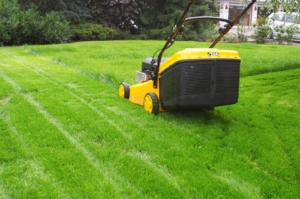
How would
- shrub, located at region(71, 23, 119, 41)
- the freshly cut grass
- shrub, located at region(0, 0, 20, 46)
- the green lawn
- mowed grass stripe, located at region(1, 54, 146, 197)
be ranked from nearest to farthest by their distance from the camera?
the green lawn → mowed grass stripe, located at region(1, 54, 146, 197) → the freshly cut grass → shrub, located at region(0, 0, 20, 46) → shrub, located at region(71, 23, 119, 41)

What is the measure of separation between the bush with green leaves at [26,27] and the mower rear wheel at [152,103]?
8525 millimetres

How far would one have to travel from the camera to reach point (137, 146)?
3.14m

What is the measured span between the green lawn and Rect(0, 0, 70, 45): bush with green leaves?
6.66 meters

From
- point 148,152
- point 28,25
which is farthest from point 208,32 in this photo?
point 148,152

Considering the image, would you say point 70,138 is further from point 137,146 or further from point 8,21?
point 8,21

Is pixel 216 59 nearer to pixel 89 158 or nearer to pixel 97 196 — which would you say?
pixel 89 158

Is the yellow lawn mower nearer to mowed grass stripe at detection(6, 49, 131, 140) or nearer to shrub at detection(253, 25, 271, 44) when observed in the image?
mowed grass stripe at detection(6, 49, 131, 140)

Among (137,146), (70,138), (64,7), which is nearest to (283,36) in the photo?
(64,7)

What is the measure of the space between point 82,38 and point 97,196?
13.4 metres

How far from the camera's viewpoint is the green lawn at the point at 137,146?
2461 millimetres

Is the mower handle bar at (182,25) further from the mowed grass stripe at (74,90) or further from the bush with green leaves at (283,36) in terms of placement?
the bush with green leaves at (283,36)

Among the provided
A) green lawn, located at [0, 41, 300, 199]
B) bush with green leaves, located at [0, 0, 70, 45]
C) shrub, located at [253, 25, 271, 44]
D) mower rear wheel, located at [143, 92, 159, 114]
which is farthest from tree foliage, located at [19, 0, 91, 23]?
mower rear wheel, located at [143, 92, 159, 114]

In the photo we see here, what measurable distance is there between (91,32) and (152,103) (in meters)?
11.7

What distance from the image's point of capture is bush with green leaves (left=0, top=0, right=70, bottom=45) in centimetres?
1132
